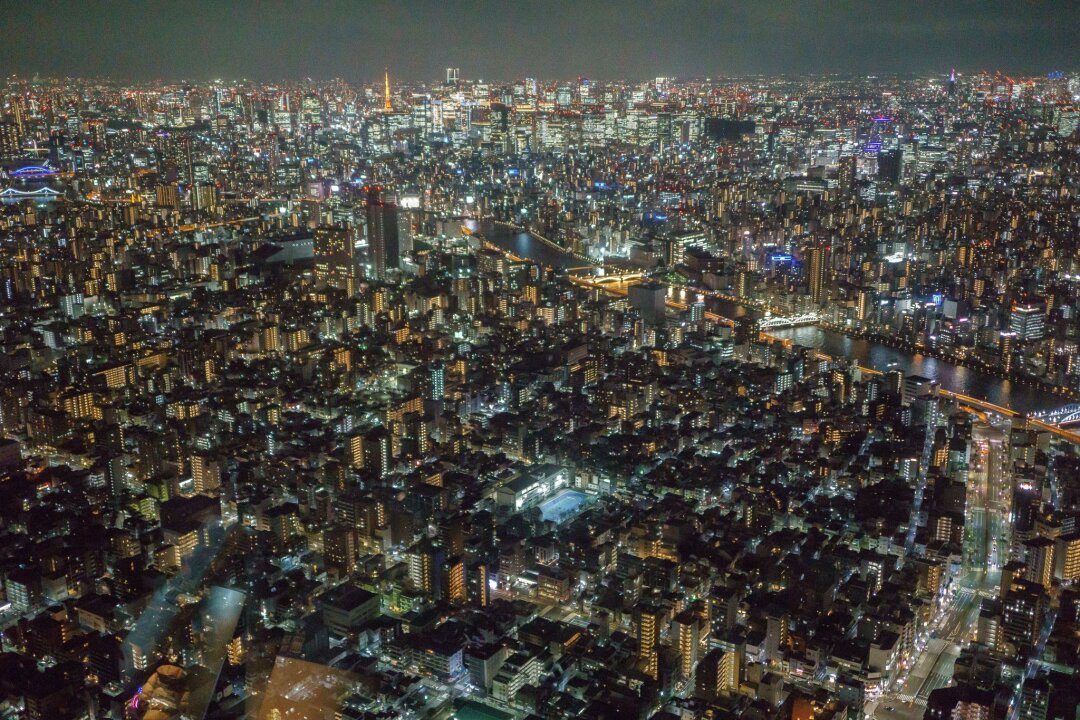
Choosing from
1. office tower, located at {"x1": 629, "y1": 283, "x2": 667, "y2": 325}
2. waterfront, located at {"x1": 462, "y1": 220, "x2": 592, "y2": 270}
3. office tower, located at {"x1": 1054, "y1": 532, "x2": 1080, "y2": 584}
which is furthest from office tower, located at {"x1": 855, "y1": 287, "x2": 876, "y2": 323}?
office tower, located at {"x1": 1054, "y1": 532, "x2": 1080, "y2": 584}

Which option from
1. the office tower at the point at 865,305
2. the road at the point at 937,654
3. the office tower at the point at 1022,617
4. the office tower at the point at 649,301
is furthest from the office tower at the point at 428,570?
the office tower at the point at 865,305

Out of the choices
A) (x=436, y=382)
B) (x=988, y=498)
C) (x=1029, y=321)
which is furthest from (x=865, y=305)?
(x=436, y=382)

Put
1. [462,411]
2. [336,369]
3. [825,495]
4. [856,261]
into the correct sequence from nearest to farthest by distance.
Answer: [825,495], [462,411], [336,369], [856,261]

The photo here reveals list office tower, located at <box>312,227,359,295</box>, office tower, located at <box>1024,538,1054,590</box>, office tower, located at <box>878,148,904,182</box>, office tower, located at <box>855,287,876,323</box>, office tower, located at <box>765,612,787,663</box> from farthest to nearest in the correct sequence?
office tower, located at <box>878,148,904,182</box>
office tower, located at <box>312,227,359,295</box>
office tower, located at <box>855,287,876,323</box>
office tower, located at <box>1024,538,1054,590</box>
office tower, located at <box>765,612,787,663</box>

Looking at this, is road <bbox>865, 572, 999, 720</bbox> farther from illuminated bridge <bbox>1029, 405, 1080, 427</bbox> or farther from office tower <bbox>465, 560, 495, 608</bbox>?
illuminated bridge <bbox>1029, 405, 1080, 427</bbox>

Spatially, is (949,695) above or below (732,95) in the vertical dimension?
below

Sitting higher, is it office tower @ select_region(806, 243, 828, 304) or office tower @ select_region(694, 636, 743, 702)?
office tower @ select_region(806, 243, 828, 304)

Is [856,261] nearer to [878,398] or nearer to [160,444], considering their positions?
[878,398]

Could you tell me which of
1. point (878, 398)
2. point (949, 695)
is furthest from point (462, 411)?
point (949, 695)
